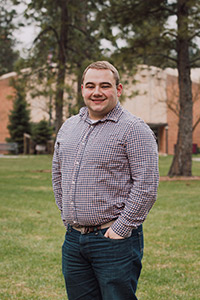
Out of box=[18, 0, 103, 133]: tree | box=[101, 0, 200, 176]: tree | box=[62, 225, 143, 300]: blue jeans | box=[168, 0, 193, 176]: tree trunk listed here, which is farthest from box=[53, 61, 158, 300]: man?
box=[18, 0, 103, 133]: tree

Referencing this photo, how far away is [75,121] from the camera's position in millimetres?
3139

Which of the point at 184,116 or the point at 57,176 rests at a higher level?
the point at 184,116

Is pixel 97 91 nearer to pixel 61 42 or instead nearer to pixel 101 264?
pixel 101 264

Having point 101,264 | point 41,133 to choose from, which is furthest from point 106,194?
point 41,133

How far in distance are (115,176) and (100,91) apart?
20.5 inches

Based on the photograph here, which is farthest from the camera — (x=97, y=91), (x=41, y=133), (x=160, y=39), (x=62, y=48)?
(x=41, y=133)

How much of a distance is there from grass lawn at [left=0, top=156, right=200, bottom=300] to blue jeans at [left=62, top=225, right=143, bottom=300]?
179 centimetres

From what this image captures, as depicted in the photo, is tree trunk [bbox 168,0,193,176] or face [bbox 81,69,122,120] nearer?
face [bbox 81,69,122,120]

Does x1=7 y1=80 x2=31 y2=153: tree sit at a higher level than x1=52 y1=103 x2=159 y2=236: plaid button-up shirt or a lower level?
higher

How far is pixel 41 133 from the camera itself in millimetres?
39094

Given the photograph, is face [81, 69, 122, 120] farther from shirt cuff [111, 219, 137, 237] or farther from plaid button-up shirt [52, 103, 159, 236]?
shirt cuff [111, 219, 137, 237]

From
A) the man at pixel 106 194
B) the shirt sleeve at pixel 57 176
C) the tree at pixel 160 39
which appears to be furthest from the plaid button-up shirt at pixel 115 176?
the tree at pixel 160 39

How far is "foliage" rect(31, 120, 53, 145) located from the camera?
128 feet

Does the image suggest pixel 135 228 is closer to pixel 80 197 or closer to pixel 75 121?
pixel 80 197
